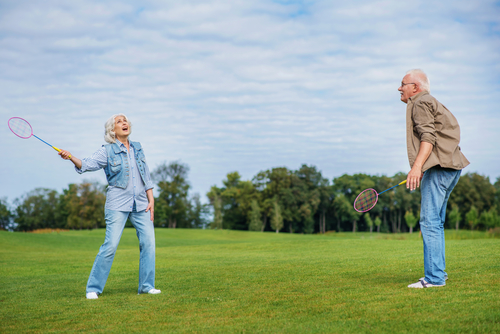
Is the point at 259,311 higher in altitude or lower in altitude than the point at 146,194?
lower

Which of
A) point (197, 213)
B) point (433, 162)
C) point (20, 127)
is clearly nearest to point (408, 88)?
point (433, 162)

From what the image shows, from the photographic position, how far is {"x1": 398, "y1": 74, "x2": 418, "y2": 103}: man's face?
6.23m

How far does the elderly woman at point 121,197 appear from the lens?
6.68 meters

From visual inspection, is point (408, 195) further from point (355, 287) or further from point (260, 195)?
point (355, 287)

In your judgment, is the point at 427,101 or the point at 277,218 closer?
the point at 427,101

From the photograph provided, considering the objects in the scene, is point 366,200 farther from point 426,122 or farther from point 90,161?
point 90,161

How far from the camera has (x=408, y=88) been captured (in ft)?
20.5

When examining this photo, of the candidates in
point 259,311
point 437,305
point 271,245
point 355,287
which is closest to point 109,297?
point 259,311

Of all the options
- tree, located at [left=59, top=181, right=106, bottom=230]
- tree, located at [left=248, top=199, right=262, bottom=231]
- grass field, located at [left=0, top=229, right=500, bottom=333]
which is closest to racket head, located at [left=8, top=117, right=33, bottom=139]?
grass field, located at [left=0, top=229, right=500, bottom=333]

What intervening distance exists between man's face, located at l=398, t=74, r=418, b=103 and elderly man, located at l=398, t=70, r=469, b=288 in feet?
0.39

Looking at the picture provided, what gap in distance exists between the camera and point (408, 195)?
278 feet

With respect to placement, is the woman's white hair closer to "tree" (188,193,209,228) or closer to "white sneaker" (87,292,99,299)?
"white sneaker" (87,292,99,299)

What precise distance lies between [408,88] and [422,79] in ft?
0.74

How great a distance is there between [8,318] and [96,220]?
259ft
